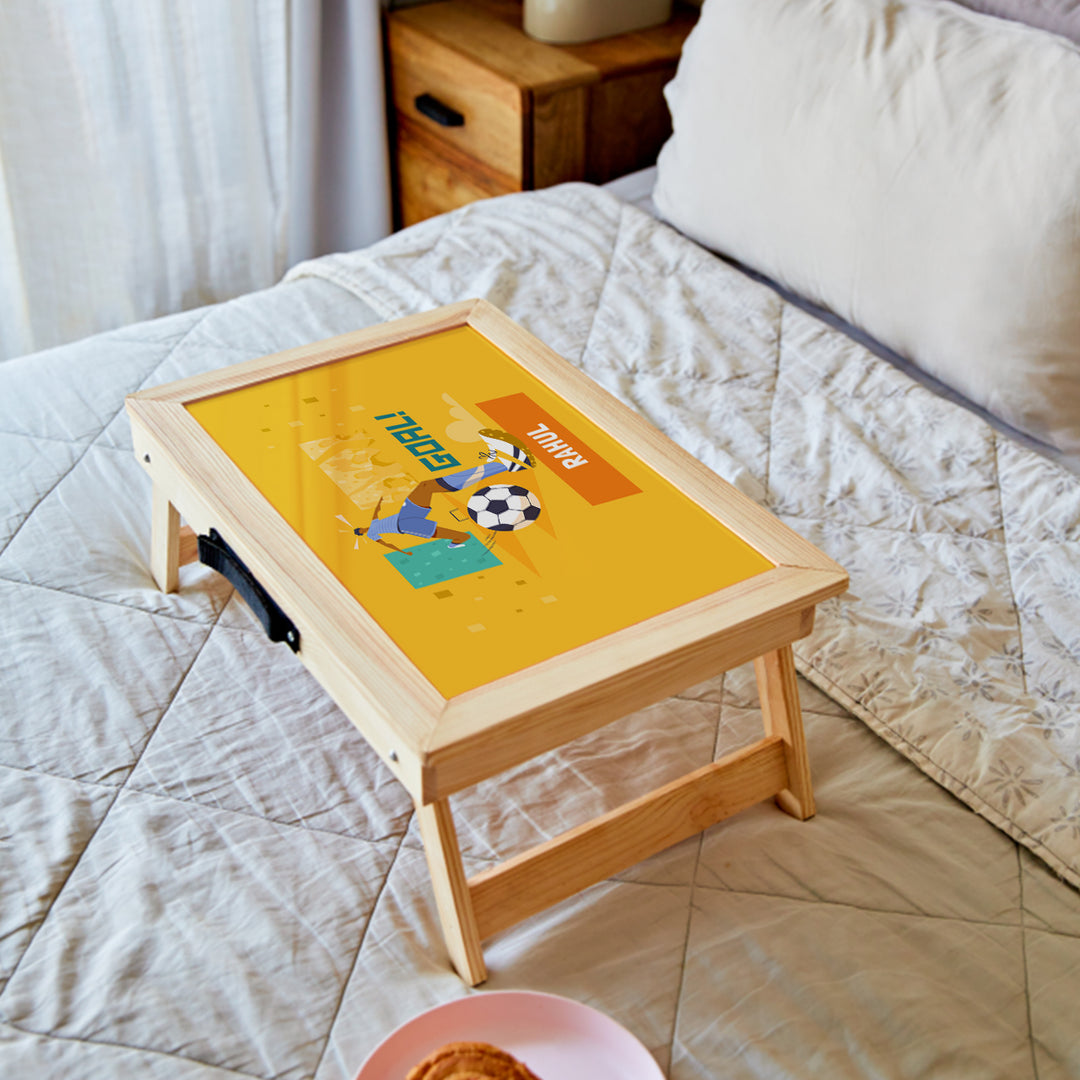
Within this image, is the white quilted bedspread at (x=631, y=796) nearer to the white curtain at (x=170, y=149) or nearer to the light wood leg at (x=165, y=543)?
the light wood leg at (x=165, y=543)

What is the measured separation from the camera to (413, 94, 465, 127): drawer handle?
2.16 m

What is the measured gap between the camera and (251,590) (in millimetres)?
993

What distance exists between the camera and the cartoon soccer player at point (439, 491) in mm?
1008

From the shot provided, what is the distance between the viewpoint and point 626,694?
Answer: 34.7 inches

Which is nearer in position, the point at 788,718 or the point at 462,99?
the point at 788,718

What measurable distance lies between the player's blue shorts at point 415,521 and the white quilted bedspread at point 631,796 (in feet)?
0.80

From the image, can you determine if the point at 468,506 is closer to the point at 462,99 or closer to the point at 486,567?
the point at 486,567

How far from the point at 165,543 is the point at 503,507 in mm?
426

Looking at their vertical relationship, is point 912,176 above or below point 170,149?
above

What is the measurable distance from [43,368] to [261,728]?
2.37ft

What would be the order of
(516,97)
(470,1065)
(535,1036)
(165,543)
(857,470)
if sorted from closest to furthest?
(470,1065) → (535,1036) → (165,543) → (857,470) → (516,97)


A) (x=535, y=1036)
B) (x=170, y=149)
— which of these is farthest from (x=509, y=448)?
(x=170, y=149)

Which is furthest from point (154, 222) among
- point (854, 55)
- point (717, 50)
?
point (854, 55)

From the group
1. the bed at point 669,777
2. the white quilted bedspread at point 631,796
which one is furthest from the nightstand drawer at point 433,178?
the white quilted bedspread at point 631,796
